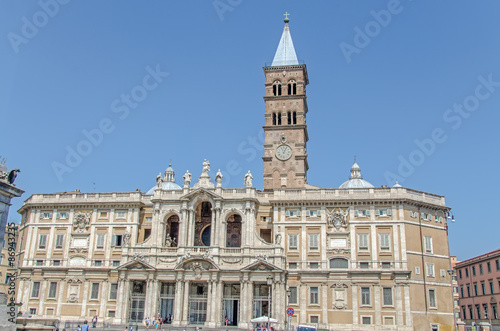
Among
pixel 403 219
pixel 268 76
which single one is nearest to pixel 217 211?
pixel 403 219

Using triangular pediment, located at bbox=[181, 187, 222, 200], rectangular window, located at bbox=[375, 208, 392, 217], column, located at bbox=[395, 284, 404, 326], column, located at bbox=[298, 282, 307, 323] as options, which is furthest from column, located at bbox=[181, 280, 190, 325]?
rectangular window, located at bbox=[375, 208, 392, 217]

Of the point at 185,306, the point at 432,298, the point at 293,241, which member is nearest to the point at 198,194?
the point at 293,241

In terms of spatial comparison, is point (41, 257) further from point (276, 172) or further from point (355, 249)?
point (355, 249)

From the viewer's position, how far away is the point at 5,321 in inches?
837

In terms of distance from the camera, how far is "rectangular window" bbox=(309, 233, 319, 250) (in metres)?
64.3

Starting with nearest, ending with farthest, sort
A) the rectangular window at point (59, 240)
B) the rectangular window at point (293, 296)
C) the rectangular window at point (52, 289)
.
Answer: the rectangular window at point (293, 296) → the rectangular window at point (52, 289) → the rectangular window at point (59, 240)

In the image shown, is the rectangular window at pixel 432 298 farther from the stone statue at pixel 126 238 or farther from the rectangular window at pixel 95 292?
the rectangular window at pixel 95 292

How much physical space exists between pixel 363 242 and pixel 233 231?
1654cm

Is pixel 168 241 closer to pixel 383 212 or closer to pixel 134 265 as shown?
pixel 134 265

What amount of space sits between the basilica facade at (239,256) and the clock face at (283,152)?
10242 mm

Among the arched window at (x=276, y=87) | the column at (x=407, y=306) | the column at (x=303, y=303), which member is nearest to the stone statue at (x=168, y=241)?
the column at (x=303, y=303)

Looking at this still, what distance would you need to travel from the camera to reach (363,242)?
2506 inches

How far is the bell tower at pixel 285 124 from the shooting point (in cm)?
7700

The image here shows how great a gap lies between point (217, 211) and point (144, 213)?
36.5 feet
